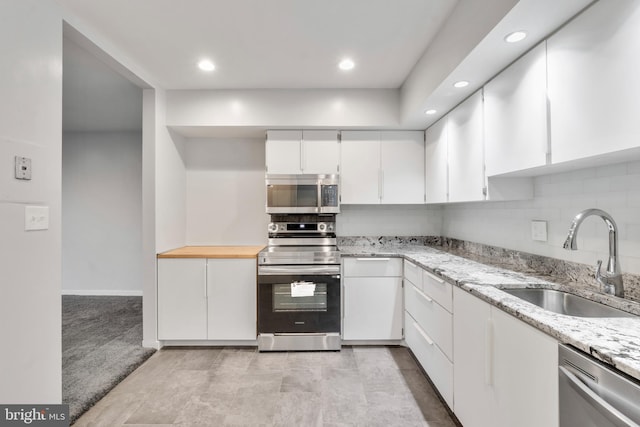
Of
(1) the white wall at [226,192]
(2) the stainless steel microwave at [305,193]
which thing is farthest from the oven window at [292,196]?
(1) the white wall at [226,192]

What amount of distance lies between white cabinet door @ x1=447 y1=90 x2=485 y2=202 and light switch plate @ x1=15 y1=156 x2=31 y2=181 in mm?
2630

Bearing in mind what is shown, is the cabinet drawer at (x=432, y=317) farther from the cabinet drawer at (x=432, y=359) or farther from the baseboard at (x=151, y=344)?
the baseboard at (x=151, y=344)

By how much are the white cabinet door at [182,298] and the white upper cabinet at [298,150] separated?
48.0 inches

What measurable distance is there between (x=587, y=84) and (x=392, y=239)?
2.30 m

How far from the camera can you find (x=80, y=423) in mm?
1745

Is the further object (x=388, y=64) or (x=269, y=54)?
(x=388, y=64)

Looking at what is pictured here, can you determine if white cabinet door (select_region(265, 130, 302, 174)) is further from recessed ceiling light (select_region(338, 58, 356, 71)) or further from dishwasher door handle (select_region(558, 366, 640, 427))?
dishwasher door handle (select_region(558, 366, 640, 427))

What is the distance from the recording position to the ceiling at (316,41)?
1.52m

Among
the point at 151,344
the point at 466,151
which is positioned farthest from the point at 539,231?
the point at 151,344

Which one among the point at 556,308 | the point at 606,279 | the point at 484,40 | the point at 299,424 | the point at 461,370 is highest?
the point at 484,40

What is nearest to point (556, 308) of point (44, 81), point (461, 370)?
point (461, 370)

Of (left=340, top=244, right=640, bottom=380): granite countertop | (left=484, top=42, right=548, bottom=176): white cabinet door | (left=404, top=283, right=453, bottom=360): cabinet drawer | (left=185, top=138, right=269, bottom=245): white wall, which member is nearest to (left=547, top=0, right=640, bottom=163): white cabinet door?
(left=484, top=42, right=548, bottom=176): white cabinet door

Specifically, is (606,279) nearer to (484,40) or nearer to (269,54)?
(484,40)

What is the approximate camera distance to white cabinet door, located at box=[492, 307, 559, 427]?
0.96 m
